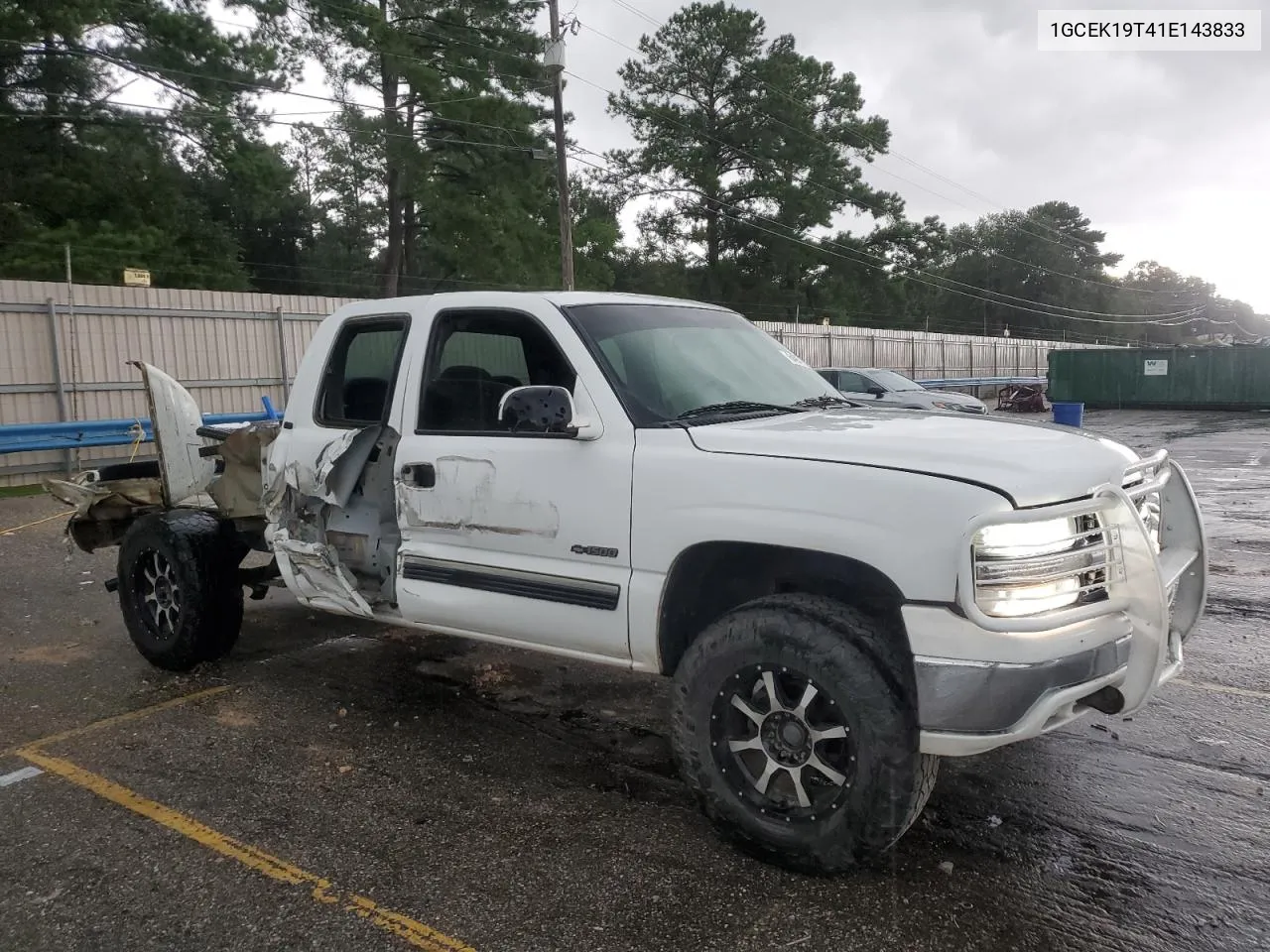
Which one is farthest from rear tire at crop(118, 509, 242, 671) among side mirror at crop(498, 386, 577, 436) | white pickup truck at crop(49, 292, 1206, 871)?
side mirror at crop(498, 386, 577, 436)

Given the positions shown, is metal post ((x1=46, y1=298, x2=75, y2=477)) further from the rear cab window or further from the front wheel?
the front wheel

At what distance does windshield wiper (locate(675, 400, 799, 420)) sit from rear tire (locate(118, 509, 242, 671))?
119 inches

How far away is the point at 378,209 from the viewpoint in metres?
37.2

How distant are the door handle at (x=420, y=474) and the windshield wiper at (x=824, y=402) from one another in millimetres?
1596

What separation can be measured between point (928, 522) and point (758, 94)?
46.1 m

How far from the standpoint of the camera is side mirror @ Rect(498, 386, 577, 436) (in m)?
3.63

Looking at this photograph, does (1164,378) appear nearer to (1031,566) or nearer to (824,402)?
(824,402)

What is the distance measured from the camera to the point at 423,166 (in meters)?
28.4

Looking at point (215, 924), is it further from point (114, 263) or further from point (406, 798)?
point (114, 263)

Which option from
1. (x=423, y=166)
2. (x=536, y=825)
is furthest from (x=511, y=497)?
(x=423, y=166)

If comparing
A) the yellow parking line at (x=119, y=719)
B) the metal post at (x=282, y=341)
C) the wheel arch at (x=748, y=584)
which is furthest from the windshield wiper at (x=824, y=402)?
the metal post at (x=282, y=341)

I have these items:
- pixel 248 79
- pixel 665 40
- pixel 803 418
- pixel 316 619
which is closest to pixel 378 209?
pixel 248 79

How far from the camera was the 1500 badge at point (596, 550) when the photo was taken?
3623 mm

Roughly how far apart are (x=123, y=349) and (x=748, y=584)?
1280cm
